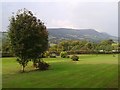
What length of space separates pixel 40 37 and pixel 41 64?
449 cm

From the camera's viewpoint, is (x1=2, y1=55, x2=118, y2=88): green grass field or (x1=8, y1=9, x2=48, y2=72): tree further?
(x1=8, y1=9, x2=48, y2=72): tree

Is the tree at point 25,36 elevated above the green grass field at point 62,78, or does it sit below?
above

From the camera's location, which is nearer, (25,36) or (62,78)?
(62,78)

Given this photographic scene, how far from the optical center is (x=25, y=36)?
38.1m

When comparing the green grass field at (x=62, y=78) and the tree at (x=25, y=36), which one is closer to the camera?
the green grass field at (x=62, y=78)

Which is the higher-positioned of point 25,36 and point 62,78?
point 25,36

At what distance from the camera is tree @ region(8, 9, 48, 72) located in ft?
126

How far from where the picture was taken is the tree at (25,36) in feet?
126

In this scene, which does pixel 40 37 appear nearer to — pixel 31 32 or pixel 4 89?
pixel 31 32

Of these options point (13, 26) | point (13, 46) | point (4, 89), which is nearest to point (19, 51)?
point (13, 46)

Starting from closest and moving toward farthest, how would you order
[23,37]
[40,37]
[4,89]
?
1. [4,89]
2. [23,37]
3. [40,37]

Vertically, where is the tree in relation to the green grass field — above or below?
above

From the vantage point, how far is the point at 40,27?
41531 mm

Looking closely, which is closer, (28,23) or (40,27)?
(28,23)
